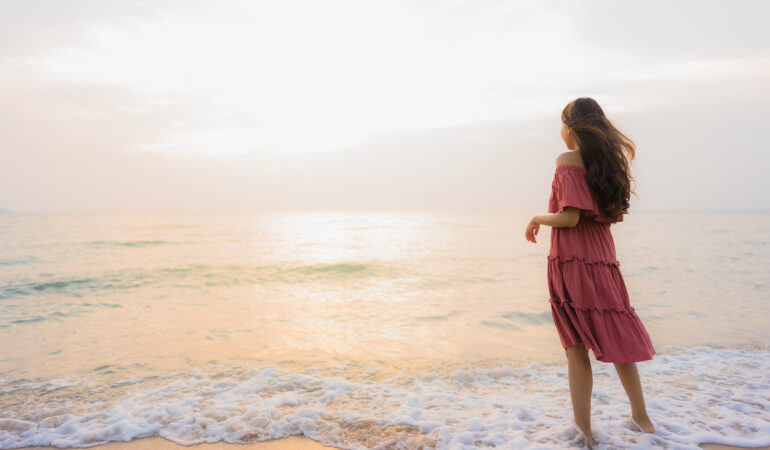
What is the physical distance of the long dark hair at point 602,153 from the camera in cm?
289

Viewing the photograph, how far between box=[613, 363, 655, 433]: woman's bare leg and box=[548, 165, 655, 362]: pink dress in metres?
0.18

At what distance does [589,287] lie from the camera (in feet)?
9.62

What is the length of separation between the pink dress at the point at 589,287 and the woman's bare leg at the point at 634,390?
183 millimetres

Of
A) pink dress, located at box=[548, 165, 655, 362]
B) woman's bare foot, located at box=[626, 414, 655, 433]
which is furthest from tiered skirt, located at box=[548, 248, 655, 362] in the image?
woman's bare foot, located at box=[626, 414, 655, 433]

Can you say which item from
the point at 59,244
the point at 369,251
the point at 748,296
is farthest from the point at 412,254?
the point at 59,244

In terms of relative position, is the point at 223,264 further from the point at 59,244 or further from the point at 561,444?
the point at 561,444

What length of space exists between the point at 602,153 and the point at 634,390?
1687mm

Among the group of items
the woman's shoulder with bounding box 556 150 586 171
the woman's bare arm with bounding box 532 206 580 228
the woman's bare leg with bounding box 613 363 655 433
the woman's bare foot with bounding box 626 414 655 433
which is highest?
the woman's shoulder with bounding box 556 150 586 171

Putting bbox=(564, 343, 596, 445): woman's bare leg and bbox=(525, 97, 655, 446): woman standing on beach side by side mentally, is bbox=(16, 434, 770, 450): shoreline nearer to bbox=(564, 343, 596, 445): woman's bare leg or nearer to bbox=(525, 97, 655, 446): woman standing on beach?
bbox=(564, 343, 596, 445): woman's bare leg

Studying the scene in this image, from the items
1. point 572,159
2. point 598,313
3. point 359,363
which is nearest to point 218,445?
point 359,363

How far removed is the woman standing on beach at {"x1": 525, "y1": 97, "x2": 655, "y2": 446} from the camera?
2885mm

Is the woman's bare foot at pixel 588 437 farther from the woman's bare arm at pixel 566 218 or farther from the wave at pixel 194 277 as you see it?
the wave at pixel 194 277

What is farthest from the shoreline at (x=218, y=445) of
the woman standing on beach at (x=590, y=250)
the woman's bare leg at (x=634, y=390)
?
the woman's bare leg at (x=634, y=390)

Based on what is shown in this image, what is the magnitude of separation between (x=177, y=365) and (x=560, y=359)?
494cm
